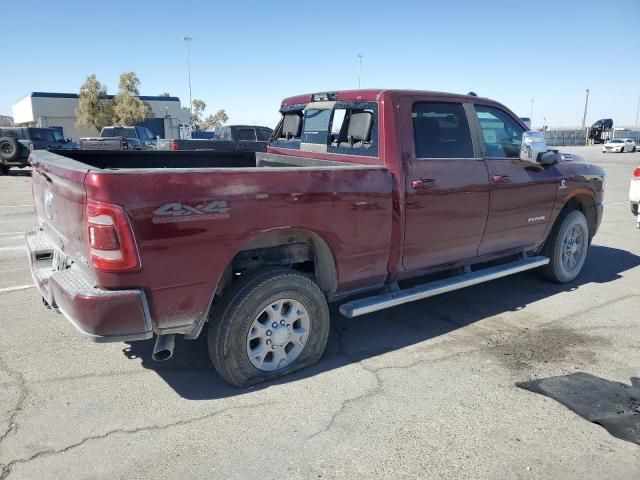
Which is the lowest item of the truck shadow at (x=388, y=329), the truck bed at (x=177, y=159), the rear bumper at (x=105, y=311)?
the truck shadow at (x=388, y=329)

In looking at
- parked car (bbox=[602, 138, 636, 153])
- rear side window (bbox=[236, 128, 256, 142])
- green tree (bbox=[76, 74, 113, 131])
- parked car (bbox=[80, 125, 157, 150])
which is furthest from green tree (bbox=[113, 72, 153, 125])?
parked car (bbox=[602, 138, 636, 153])

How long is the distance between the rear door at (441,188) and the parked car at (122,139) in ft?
50.2

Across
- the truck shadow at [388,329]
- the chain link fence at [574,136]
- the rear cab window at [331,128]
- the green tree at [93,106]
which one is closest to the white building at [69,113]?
the green tree at [93,106]

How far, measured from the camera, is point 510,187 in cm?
483

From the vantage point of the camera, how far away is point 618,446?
2881 mm

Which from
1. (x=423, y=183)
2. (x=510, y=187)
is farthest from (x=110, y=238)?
(x=510, y=187)

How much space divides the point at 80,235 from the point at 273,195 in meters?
1.16

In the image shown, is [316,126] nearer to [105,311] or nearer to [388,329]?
[388,329]

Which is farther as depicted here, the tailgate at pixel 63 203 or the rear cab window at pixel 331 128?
the rear cab window at pixel 331 128

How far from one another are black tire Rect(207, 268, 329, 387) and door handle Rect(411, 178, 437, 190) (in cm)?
116

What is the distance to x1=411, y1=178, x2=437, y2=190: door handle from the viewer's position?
13.1ft

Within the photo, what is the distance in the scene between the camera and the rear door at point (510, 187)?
4.73 metres

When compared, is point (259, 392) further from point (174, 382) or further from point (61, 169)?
point (61, 169)

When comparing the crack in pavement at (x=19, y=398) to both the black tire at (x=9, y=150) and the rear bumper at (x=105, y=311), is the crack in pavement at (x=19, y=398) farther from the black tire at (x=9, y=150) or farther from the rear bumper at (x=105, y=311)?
the black tire at (x=9, y=150)
